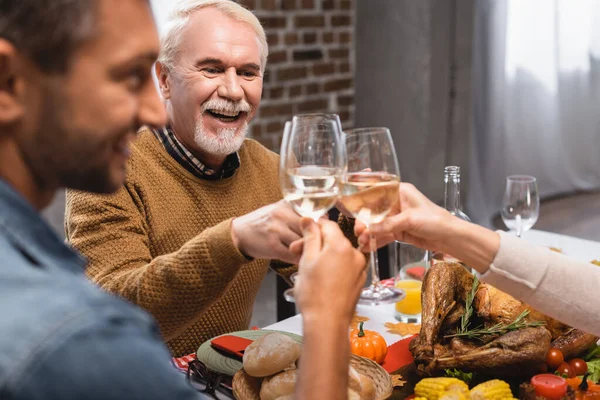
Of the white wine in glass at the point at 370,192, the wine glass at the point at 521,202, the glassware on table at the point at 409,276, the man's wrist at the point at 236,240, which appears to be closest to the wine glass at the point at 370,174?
the white wine in glass at the point at 370,192

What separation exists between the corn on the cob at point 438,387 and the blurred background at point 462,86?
2.05m

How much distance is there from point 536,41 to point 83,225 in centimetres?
419

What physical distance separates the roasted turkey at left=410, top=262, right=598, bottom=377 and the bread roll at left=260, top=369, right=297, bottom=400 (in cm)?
29

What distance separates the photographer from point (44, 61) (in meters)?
0.69

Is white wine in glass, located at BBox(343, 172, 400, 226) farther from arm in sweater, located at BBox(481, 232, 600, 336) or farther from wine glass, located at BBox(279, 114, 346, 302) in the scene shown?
arm in sweater, located at BBox(481, 232, 600, 336)

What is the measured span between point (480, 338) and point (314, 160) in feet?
1.73

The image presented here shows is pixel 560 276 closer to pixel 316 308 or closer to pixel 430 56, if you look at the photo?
pixel 316 308

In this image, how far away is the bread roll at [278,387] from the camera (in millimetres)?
1186

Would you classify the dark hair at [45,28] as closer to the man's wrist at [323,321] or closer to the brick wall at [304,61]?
the man's wrist at [323,321]

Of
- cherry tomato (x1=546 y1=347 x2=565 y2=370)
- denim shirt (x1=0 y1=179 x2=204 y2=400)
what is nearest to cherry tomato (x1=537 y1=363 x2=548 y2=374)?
cherry tomato (x1=546 y1=347 x2=565 y2=370)

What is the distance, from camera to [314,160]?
3.68ft

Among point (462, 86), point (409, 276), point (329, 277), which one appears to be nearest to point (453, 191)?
point (409, 276)

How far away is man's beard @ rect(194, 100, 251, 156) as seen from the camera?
6.27 feet

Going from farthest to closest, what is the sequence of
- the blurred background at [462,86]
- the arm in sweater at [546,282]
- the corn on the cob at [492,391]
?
the blurred background at [462,86] → the arm in sweater at [546,282] → the corn on the cob at [492,391]
